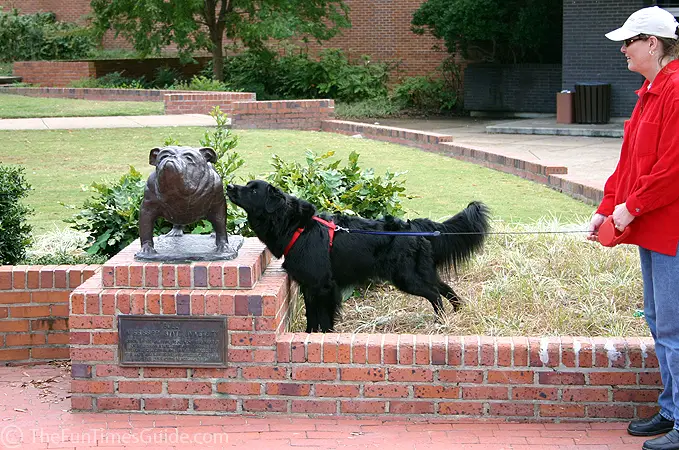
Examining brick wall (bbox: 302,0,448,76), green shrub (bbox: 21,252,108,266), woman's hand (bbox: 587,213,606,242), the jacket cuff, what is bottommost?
green shrub (bbox: 21,252,108,266)

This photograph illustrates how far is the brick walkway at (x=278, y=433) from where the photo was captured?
4113mm

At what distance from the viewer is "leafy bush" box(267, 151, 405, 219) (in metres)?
6.20

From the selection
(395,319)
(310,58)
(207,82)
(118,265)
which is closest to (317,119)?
(207,82)

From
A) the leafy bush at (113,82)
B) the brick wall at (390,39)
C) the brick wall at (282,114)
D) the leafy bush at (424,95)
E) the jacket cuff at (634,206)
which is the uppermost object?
the brick wall at (390,39)

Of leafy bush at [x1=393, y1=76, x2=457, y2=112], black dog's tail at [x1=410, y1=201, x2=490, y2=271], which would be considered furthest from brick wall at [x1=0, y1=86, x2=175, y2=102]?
black dog's tail at [x1=410, y1=201, x2=490, y2=271]

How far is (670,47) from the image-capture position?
388 centimetres

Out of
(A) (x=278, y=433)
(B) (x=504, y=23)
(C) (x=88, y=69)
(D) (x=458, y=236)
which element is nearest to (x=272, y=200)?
(A) (x=278, y=433)

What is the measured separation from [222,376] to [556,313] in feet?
6.85

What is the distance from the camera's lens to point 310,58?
26891 mm

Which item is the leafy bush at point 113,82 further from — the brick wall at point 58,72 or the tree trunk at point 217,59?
the tree trunk at point 217,59

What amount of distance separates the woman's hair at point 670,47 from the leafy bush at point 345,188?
270 centimetres

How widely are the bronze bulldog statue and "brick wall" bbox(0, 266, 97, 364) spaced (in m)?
0.94

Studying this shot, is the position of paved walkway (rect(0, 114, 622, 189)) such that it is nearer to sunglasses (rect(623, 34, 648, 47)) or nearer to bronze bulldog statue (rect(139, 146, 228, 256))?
sunglasses (rect(623, 34, 648, 47))

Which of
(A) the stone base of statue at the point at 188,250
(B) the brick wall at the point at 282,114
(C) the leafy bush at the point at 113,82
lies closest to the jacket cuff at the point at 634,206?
(A) the stone base of statue at the point at 188,250
